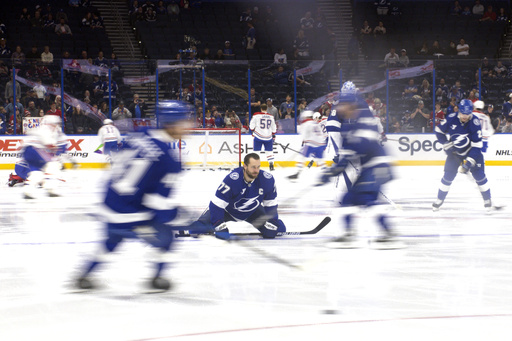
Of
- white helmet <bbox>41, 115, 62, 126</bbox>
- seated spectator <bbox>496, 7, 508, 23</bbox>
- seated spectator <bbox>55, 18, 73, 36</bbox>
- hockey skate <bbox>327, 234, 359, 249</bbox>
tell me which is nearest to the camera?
hockey skate <bbox>327, 234, 359, 249</bbox>

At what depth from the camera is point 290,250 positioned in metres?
5.50

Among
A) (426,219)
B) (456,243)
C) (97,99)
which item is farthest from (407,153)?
(456,243)

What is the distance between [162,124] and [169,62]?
41.2ft

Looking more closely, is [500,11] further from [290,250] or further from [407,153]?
[290,250]

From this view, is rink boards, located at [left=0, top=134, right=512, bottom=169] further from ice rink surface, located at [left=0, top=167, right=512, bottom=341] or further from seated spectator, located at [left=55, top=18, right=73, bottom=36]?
ice rink surface, located at [left=0, top=167, right=512, bottom=341]

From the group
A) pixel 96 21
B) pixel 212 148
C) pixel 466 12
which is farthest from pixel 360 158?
pixel 466 12

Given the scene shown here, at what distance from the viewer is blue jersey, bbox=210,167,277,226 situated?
557 cm

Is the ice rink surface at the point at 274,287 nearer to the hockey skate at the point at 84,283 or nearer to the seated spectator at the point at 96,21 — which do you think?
the hockey skate at the point at 84,283

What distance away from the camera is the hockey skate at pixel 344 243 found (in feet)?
18.5

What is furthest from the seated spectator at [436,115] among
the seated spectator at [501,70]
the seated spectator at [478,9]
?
the seated spectator at [478,9]

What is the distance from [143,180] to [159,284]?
60cm

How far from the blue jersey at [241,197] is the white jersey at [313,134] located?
305 inches

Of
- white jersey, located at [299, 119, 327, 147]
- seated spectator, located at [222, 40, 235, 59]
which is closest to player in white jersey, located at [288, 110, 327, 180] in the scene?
white jersey, located at [299, 119, 327, 147]

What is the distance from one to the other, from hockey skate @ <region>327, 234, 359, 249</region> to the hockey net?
9.61m
